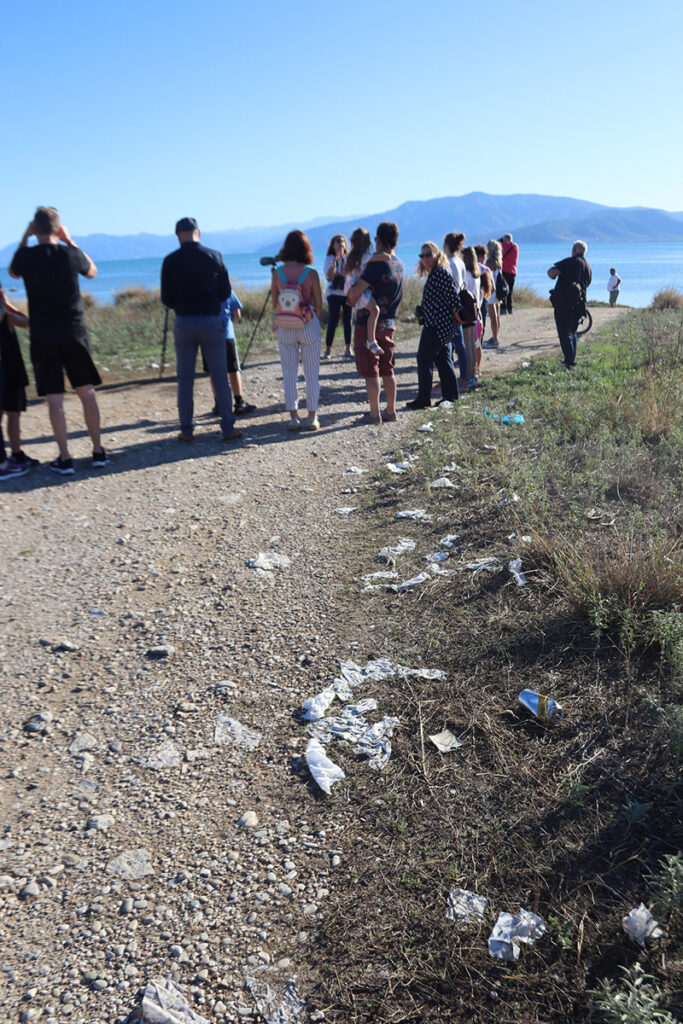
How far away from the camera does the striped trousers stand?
7.41 meters

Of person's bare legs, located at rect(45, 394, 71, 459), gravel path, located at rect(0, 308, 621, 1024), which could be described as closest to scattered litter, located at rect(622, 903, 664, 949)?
gravel path, located at rect(0, 308, 621, 1024)

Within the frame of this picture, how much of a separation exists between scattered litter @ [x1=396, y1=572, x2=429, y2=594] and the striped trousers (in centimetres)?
384

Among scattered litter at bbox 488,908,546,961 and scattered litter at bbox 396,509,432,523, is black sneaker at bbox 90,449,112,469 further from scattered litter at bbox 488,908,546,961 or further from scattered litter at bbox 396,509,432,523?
scattered litter at bbox 488,908,546,961

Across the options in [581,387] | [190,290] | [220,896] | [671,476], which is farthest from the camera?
[581,387]

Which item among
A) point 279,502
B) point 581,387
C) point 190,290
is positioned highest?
point 190,290

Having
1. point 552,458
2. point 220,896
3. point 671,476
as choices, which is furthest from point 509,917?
point 552,458

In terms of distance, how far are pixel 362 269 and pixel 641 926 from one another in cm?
715

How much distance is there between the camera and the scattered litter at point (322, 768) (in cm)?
268

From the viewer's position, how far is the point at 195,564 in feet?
15.2

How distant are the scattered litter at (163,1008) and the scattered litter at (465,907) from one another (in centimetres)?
74

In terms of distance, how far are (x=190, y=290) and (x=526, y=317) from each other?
15753 millimetres

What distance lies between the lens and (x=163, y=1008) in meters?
1.89

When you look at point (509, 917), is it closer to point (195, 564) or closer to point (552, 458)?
point (195, 564)

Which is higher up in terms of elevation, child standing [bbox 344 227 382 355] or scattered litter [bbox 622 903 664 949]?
child standing [bbox 344 227 382 355]
